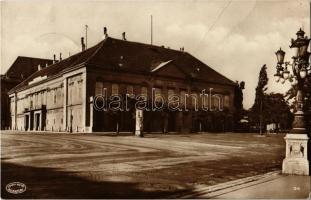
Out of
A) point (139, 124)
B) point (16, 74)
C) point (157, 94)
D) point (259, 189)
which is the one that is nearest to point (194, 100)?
point (157, 94)

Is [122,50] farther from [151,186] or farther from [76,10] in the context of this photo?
[151,186]

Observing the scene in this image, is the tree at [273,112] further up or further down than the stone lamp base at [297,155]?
further up

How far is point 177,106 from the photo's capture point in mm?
43531

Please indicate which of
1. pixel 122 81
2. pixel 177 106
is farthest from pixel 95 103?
pixel 177 106

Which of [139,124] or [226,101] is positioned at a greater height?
[226,101]

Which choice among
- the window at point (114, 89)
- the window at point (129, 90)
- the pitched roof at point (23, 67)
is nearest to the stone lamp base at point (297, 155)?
the window at point (114, 89)

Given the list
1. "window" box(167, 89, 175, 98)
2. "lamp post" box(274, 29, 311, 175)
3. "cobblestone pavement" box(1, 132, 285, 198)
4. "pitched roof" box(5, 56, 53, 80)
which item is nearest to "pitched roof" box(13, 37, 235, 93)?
"window" box(167, 89, 175, 98)

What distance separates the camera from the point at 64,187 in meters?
8.23

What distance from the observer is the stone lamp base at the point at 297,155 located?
11.1 metres

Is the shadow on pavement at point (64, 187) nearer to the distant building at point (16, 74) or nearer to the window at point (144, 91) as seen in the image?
the window at point (144, 91)

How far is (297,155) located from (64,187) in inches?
259

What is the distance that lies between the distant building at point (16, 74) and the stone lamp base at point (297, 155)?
45600mm

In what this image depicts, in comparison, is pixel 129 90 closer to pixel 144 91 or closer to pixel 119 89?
pixel 119 89

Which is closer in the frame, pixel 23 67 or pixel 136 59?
pixel 136 59
